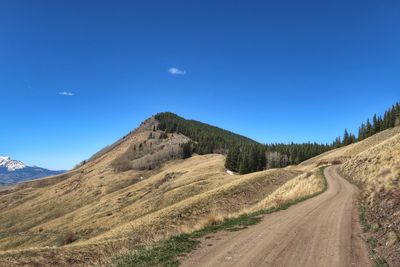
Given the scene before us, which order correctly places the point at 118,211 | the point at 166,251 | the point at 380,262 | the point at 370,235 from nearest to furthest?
the point at 380,262 → the point at 166,251 → the point at 370,235 → the point at 118,211

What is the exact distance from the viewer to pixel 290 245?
532 inches

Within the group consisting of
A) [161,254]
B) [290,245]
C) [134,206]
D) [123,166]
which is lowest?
[134,206]

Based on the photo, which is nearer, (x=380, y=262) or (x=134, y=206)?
(x=380, y=262)

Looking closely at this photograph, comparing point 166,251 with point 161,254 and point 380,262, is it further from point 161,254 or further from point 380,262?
point 380,262

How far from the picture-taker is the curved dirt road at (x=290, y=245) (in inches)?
456

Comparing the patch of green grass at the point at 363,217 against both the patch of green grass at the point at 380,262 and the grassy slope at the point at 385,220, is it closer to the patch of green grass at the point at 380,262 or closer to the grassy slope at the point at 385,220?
the grassy slope at the point at 385,220

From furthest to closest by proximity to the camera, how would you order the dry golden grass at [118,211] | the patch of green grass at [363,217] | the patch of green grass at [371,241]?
the dry golden grass at [118,211] < the patch of green grass at [363,217] < the patch of green grass at [371,241]

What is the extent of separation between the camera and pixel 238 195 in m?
45.2

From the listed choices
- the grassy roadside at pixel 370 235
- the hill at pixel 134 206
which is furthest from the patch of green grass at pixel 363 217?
the hill at pixel 134 206

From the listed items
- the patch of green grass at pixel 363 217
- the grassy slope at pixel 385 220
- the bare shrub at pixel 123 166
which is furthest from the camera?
the bare shrub at pixel 123 166

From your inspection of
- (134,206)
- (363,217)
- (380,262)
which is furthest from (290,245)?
(134,206)

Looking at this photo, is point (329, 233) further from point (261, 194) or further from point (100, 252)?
point (261, 194)

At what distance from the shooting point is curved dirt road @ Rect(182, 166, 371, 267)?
38.0ft

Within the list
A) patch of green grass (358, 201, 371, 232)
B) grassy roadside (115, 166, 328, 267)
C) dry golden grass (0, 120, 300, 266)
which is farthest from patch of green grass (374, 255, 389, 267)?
dry golden grass (0, 120, 300, 266)
